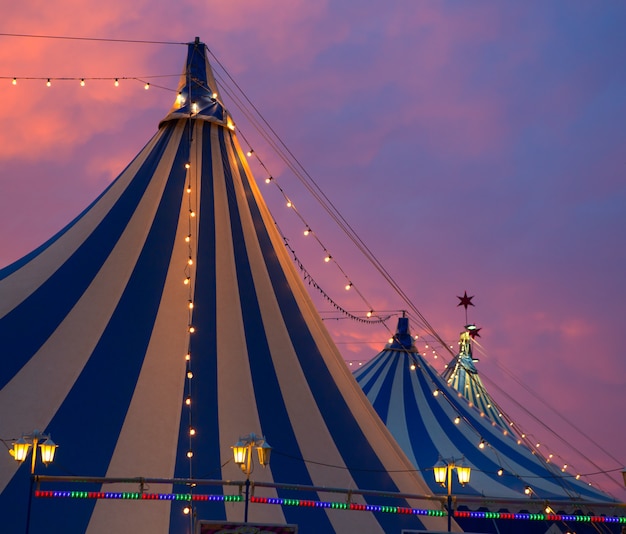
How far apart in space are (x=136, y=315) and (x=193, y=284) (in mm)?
665

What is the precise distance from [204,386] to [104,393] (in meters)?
0.88

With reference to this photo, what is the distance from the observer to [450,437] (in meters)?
13.3

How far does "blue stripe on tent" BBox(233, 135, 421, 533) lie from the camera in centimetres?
767

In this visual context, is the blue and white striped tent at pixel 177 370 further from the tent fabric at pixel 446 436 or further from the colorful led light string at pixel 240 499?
the tent fabric at pixel 446 436

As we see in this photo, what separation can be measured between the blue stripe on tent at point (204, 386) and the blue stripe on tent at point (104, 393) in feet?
1.22

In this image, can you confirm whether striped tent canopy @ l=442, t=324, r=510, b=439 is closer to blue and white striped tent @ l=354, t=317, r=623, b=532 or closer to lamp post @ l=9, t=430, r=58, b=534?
blue and white striped tent @ l=354, t=317, r=623, b=532

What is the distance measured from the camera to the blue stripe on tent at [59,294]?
292 inches

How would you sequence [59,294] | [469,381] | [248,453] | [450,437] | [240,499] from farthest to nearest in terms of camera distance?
[469,381], [450,437], [59,294], [240,499], [248,453]

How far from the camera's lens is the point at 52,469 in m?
6.84

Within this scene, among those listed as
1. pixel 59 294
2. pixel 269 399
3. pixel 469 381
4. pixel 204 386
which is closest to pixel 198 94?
pixel 59 294

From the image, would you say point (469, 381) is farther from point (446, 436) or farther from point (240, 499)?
point (240, 499)

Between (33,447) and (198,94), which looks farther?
(198,94)

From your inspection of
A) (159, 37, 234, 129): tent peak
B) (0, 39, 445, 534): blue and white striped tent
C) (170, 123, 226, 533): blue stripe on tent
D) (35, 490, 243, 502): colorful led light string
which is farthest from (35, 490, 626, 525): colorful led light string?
(159, 37, 234, 129): tent peak

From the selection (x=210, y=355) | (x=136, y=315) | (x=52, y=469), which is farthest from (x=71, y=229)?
(x=52, y=469)
